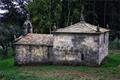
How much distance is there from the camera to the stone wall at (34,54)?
47.7m

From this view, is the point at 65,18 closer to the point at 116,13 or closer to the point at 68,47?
the point at 116,13

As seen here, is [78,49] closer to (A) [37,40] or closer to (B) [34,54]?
(B) [34,54]

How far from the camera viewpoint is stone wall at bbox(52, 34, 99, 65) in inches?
1805

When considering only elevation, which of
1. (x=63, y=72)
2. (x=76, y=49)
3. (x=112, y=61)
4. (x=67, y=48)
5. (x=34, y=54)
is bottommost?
(x=63, y=72)

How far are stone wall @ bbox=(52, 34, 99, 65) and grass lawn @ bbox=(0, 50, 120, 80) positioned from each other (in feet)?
5.08

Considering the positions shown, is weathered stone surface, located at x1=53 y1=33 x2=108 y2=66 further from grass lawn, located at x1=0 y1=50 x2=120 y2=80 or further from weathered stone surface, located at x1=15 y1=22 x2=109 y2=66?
grass lawn, located at x1=0 y1=50 x2=120 y2=80

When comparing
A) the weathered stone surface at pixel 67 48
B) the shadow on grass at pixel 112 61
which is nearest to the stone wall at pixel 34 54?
the weathered stone surface at pixel 67 48

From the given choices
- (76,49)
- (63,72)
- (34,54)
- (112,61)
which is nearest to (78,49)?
(76,49)

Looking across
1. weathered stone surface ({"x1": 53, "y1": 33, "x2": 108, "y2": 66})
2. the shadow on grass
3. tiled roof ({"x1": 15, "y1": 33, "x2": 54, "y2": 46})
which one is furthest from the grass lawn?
tiled roof ({"x1": 15, "y1": 33, "x2": 54, "y2": 46})

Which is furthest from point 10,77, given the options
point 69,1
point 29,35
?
point 69,1

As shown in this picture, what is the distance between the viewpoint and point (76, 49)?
46469mm

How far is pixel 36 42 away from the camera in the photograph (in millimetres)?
48188

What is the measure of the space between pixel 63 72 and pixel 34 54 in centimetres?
864

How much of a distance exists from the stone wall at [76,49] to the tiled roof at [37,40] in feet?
4.57
